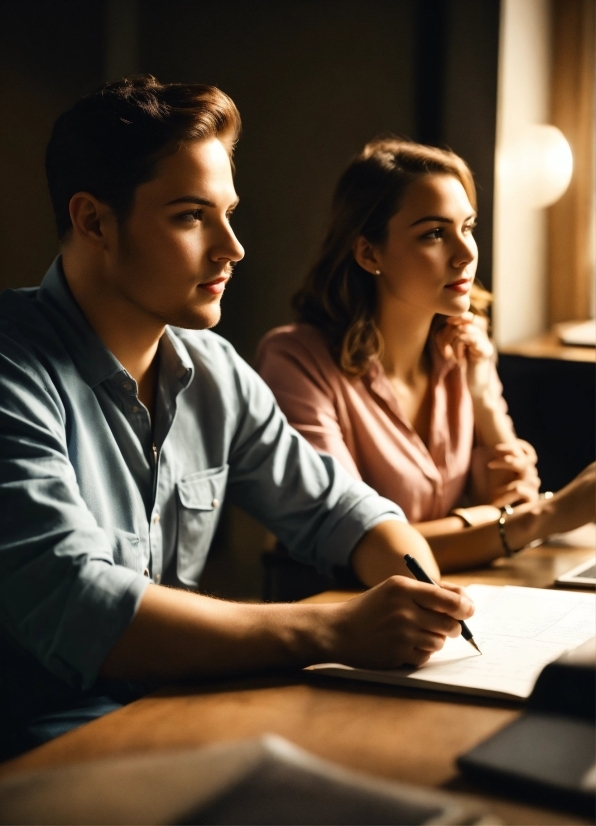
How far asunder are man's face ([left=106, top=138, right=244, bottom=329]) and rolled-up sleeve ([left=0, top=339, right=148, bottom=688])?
30 centimetres

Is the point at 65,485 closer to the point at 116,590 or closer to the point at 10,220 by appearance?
the point at 116,590

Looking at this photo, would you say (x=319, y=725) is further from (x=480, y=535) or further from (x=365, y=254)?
(x=365, y=254)

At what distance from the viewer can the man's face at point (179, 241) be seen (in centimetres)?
121

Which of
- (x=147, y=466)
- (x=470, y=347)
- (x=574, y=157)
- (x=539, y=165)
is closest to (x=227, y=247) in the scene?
(x=147, y=466)

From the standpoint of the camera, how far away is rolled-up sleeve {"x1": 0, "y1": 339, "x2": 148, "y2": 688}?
37.4 inches

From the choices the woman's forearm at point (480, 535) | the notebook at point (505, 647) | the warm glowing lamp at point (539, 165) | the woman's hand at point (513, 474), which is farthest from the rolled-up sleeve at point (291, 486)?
the warm glowing lamp at point (539, 165)

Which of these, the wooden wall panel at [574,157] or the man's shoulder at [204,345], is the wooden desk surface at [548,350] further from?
the man's shoulder at [204,345]

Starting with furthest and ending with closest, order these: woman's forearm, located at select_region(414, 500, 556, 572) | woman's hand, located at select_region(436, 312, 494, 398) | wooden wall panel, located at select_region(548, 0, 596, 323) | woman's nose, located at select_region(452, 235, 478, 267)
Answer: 1. wooden wall panel, located at select_region(548, 0, 596, 323)
2. woman's hand, located at select_region(436, 312, 494, 398)
3. woman's nose, located at select_region(452, 235, 478, 267)
4. woman's forearm, located at select_region(414, 500, 556, 572)

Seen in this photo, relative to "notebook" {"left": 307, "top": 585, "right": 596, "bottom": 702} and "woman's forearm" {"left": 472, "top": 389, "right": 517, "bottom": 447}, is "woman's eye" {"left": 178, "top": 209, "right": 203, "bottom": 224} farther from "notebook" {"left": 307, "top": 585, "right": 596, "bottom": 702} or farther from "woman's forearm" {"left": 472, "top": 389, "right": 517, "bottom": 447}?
"woman's forearm" {"left": 472, "top": 389, "right": 517, "bottom": 447}

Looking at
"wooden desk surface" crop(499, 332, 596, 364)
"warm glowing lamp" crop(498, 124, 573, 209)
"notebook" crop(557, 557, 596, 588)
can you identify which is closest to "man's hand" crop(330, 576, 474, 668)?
"notebook" crop(557, 557, 596, 588)

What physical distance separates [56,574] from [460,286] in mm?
936

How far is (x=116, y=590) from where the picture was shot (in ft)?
3.12

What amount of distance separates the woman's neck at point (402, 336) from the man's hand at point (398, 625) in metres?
0.82

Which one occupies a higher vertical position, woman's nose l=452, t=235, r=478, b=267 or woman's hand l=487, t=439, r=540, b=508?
woman's nose l=452, t=235, r=478, b=267
